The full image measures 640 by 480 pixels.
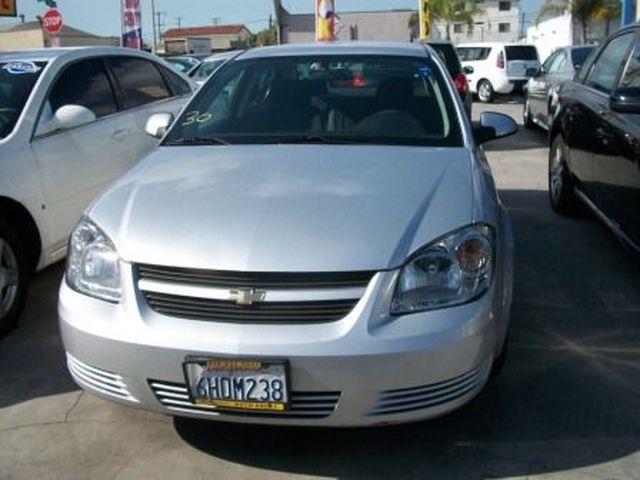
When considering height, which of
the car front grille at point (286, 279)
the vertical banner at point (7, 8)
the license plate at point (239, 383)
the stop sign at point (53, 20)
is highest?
the vertical banner at point (7, 8)

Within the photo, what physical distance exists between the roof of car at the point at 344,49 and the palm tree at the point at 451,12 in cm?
4932

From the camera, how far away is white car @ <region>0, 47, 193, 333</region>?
4399mm

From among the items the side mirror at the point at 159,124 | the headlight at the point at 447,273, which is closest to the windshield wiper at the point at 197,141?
the side mirror at the point at 159,124

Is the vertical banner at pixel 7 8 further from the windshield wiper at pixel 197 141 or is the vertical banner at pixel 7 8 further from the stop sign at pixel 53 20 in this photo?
the windshield wiper at pixel 197 141

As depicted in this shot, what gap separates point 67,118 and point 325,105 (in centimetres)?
174

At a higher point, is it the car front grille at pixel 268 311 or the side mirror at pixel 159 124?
the side mirror at pixel 159 124

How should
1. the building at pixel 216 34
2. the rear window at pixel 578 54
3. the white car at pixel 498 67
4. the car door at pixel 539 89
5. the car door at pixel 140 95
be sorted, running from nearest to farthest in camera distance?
the car door at pixel 140 95 → the car door at pixel 539 89 → the rear window at pixel 578 54 → the white car at pixel 498 67 → the building at pixel 216 34

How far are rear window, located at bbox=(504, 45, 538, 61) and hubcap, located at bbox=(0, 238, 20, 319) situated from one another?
18455 mm

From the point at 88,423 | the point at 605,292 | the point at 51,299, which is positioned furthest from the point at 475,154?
the point at 51,299

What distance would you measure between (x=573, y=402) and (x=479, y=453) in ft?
2.08

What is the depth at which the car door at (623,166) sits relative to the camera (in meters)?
4.35

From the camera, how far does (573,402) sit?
342cm

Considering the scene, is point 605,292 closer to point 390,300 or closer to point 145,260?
point 390,300

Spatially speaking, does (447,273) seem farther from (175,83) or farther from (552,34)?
(552,34)
